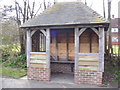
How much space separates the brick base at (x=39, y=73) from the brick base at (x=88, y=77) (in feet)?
4.64

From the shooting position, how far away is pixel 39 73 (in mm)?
6402

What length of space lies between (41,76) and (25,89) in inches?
46.1

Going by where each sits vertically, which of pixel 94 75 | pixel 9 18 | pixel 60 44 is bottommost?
pixel 94 75

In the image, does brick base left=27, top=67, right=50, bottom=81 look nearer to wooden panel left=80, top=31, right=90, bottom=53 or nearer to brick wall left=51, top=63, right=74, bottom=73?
brick wall left=51, top=63, right=74, bottom=73

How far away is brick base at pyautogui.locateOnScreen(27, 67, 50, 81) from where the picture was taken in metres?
6.30

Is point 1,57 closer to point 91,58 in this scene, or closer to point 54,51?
point 54,51

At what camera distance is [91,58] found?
582 centimetres

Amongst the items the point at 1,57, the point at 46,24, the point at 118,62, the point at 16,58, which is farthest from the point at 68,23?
the point at 1,57

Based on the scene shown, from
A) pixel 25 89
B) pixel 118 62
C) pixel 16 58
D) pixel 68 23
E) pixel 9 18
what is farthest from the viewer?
pixel 9 18

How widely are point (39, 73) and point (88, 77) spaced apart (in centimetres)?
235

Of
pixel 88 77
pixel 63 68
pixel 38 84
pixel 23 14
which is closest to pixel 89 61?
pixel 88 77

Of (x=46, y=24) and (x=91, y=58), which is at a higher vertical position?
(x=46, y=24)

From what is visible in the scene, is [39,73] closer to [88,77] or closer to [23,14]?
[88,77]

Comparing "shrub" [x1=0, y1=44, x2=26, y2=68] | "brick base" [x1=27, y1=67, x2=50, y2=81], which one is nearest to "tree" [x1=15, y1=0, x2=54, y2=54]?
"shrub" [x1=0, y1=44, x2=26, y2=68]
